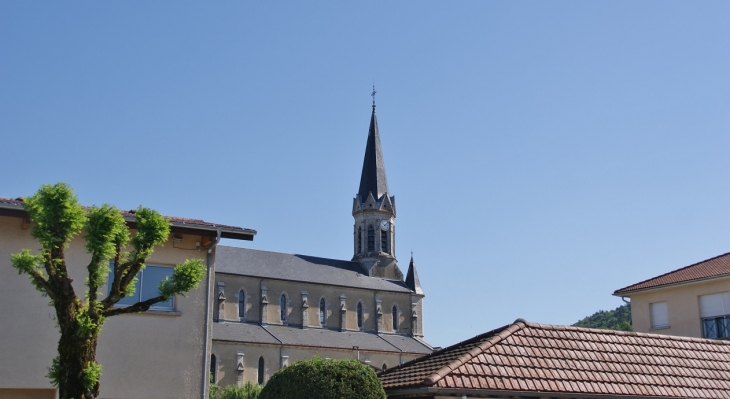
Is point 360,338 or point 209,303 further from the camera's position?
point 360,338

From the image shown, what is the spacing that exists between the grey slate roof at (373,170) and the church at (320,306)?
0.71 feet

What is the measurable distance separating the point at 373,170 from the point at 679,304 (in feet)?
167

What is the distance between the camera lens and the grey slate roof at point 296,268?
60.6 metres

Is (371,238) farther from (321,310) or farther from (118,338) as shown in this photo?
(118,338)

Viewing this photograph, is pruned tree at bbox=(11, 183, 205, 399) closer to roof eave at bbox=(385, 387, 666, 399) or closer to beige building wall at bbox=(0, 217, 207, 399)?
beige building wall at bbox=(0, 217, 207, 399)

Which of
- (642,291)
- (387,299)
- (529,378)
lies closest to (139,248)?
(529,378)

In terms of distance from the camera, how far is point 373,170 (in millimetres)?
75500

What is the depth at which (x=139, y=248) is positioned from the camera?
42.5 feet

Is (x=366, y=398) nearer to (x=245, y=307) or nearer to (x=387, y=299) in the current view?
(x=245, y=307)

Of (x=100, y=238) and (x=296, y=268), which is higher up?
(x=296, y=268)

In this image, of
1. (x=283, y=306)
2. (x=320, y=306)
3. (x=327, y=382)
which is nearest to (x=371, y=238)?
(x=320, y=306)

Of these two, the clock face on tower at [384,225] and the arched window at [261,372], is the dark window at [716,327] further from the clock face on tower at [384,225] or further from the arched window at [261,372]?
the clock face on tower at [384,225]

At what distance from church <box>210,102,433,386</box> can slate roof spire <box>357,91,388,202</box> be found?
0.71 feet

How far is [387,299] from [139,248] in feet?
181
